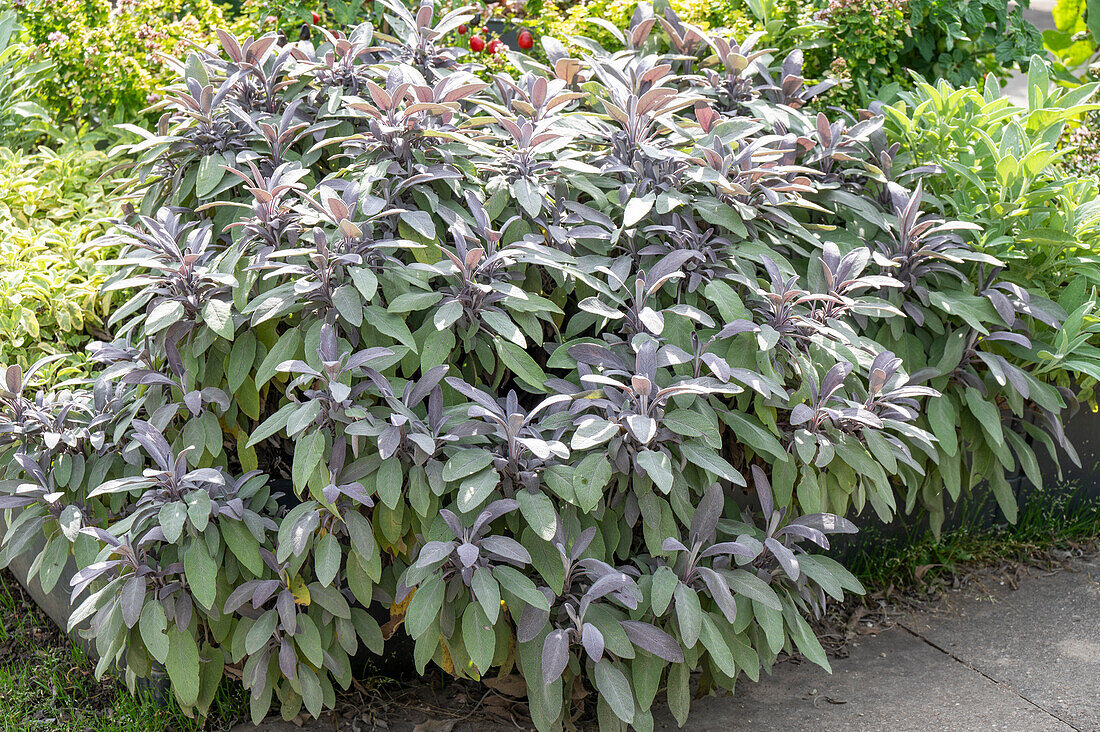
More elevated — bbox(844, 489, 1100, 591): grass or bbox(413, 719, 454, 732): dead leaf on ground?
bbox(844, 489, 1100, 591): grass

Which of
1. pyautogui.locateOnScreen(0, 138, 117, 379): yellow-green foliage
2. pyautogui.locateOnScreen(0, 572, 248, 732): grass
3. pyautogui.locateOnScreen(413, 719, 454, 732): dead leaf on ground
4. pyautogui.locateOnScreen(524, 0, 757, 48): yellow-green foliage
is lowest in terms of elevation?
pyautogui.locateOnScreen(0, 572, 248, 732): grass

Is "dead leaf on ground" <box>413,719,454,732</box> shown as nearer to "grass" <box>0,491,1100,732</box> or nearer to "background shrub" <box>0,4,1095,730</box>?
"background shrub" <box>0,4,1095,730</box>

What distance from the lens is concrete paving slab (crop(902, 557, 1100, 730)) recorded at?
2.68 metres

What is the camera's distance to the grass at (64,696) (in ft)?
8.48

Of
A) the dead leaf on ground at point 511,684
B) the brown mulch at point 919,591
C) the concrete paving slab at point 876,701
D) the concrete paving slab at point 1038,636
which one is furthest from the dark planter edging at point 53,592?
the concrete paving slab at point 1038,636

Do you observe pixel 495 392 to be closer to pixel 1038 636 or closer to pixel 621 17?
pixel 1038 636

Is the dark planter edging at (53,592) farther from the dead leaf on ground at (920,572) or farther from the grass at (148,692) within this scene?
the dead leaf on ground at (920,572)

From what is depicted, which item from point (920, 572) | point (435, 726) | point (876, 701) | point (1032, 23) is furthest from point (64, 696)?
point (1032, 23)

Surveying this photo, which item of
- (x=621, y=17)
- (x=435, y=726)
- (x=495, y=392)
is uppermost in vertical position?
(x=621, y=17)

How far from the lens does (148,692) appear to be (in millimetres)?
2621

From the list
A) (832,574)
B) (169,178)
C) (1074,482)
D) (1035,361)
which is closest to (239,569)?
(169,178)

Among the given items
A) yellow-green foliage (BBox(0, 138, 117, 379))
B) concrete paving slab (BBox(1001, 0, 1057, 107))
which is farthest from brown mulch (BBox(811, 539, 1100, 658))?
concrete paving slab (BBox(1001, 0, 1057, 107))

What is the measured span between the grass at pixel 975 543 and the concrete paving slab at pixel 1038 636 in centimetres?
12

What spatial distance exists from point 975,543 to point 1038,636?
0.44 m
